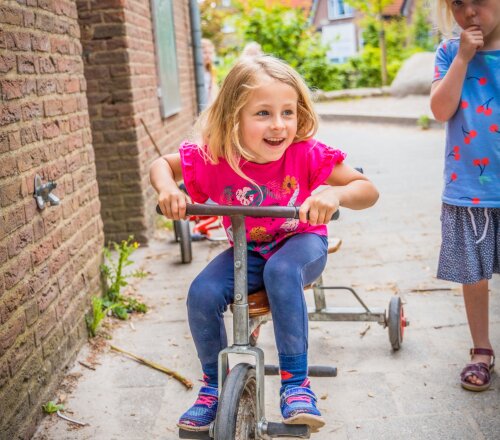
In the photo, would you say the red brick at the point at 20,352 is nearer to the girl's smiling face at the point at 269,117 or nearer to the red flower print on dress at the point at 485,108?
the girl's smiling face at the point at 269,117

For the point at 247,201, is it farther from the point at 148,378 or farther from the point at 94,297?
the point at 94,297

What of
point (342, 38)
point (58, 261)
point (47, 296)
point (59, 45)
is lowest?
point (47, 296)

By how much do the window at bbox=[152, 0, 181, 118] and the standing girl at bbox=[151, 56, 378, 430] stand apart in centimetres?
458

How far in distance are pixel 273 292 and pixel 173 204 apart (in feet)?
1.60

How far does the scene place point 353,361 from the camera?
12.3ft

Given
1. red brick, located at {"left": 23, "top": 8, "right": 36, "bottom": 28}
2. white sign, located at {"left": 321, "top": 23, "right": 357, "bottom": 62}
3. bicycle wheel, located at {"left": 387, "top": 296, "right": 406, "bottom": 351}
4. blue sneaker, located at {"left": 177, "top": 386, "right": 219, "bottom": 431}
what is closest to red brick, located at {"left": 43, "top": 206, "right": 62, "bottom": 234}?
red brick, located at {"left": 23, "top": 8, "right": 36, "bottom": 28}

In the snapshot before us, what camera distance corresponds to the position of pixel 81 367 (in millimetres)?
3797

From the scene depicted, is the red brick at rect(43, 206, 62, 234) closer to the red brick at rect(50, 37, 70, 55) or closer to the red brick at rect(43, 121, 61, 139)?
the red brick at rect(43, 121, 61, 139)

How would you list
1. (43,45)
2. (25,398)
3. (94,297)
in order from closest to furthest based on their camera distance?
(25,398), (43,45), (94,297)

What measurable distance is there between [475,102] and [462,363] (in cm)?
137

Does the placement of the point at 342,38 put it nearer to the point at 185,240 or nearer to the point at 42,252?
the point at 185,240

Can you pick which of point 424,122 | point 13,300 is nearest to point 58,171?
point 13,300

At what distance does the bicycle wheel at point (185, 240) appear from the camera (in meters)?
5.56

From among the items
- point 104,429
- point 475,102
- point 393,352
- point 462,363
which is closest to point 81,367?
point 104,429
